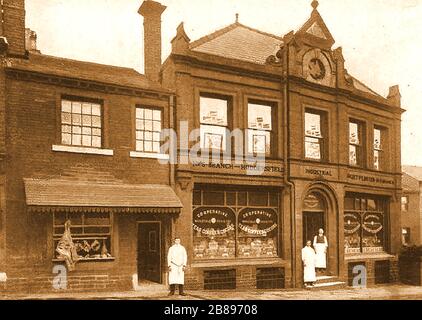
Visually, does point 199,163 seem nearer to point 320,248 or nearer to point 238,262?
point 238,262

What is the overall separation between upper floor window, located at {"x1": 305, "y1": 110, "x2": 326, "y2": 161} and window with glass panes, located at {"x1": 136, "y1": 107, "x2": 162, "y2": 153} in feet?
20.7

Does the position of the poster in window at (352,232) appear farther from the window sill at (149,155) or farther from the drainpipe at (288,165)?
the window sill at (149,155)

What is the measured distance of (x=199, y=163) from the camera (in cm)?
1645

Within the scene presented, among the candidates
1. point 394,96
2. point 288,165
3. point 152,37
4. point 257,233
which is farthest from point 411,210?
point 152,37

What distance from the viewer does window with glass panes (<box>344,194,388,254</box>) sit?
20.7 metres

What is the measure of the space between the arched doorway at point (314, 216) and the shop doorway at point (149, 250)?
6158 mm

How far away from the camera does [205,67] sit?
1686 centimetres

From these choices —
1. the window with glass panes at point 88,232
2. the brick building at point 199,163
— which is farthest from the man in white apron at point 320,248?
the window with glass panes at point 88,232

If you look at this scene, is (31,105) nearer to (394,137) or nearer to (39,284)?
(39,284)

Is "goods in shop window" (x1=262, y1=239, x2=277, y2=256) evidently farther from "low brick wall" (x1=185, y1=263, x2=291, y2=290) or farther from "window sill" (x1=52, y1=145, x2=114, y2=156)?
"window sill" (x1=52, y1=145, x2=114, y2=156)

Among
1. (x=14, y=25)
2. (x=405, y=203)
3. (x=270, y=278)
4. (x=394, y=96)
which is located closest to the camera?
(x=14, y=25)

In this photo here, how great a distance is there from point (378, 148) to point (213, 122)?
904 centimetres
